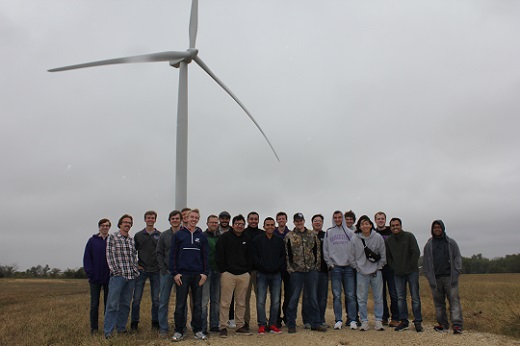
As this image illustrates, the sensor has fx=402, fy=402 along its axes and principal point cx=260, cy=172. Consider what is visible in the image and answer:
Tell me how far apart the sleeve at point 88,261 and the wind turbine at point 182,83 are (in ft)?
22.6

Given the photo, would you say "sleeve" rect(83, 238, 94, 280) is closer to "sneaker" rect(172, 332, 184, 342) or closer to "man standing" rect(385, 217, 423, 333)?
"sneaker" rect(172, 332, 184, 342)

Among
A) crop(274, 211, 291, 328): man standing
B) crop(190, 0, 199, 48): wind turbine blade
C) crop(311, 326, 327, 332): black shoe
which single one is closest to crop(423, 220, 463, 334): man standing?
crop(311, 326, 327, 332): black shoe

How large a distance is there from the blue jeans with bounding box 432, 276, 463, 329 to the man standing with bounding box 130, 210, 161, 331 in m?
6.47

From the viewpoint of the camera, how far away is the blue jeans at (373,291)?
9203 millimetres

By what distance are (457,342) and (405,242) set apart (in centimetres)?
230

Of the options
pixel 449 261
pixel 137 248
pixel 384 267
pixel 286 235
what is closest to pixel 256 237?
pixel 286 235

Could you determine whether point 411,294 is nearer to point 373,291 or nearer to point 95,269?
point 373,291

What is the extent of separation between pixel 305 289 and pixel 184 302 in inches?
109

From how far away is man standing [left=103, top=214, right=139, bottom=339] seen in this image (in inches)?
329

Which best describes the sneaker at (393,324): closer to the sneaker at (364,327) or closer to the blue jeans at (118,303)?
the sneaker at (364,327)

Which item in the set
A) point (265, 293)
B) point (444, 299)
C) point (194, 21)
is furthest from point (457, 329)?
point (194, 21)

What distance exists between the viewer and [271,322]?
8.92 m

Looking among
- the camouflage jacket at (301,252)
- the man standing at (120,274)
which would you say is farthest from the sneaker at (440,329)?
the man standing at (120,274)

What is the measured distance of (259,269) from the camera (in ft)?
29.2
